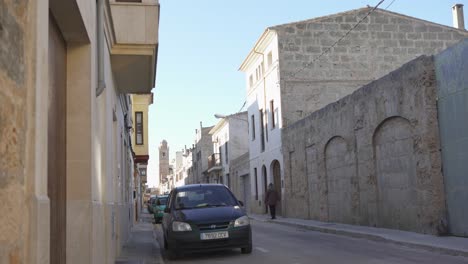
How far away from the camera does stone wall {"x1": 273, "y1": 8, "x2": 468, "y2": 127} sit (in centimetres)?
2859

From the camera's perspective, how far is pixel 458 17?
31.8 meters

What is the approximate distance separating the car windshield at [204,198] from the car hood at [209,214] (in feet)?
1.31

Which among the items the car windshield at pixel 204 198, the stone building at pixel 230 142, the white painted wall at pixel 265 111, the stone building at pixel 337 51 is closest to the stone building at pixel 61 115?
Answer: the car windshield at pixel 204 198

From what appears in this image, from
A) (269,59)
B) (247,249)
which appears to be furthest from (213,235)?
(269,59)

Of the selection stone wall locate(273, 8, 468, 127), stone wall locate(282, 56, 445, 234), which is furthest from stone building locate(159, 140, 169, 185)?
stone wall locate(282, 56, 445, 234)

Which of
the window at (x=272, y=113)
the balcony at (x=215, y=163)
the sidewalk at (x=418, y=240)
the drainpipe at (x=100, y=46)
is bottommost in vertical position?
the sidewalk at (x=418, y=240)

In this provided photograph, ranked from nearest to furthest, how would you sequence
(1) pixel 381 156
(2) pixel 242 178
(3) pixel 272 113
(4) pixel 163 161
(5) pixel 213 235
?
(5) pixel 213 235 → (1) pixel 381 156 → (3) pixel 272 113 → (2) pixel 242 178 → (4) pixel 163 161

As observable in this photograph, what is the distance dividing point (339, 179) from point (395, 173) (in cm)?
456

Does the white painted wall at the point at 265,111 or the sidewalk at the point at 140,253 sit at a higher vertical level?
the white painted wall at the point at 265,111

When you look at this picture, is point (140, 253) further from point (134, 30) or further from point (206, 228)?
point (134, 30)

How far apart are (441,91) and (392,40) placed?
16.7m

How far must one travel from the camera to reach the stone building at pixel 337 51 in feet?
93.7

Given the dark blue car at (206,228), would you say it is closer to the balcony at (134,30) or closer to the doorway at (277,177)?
the balcony at (134,30)

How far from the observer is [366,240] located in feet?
46.7
